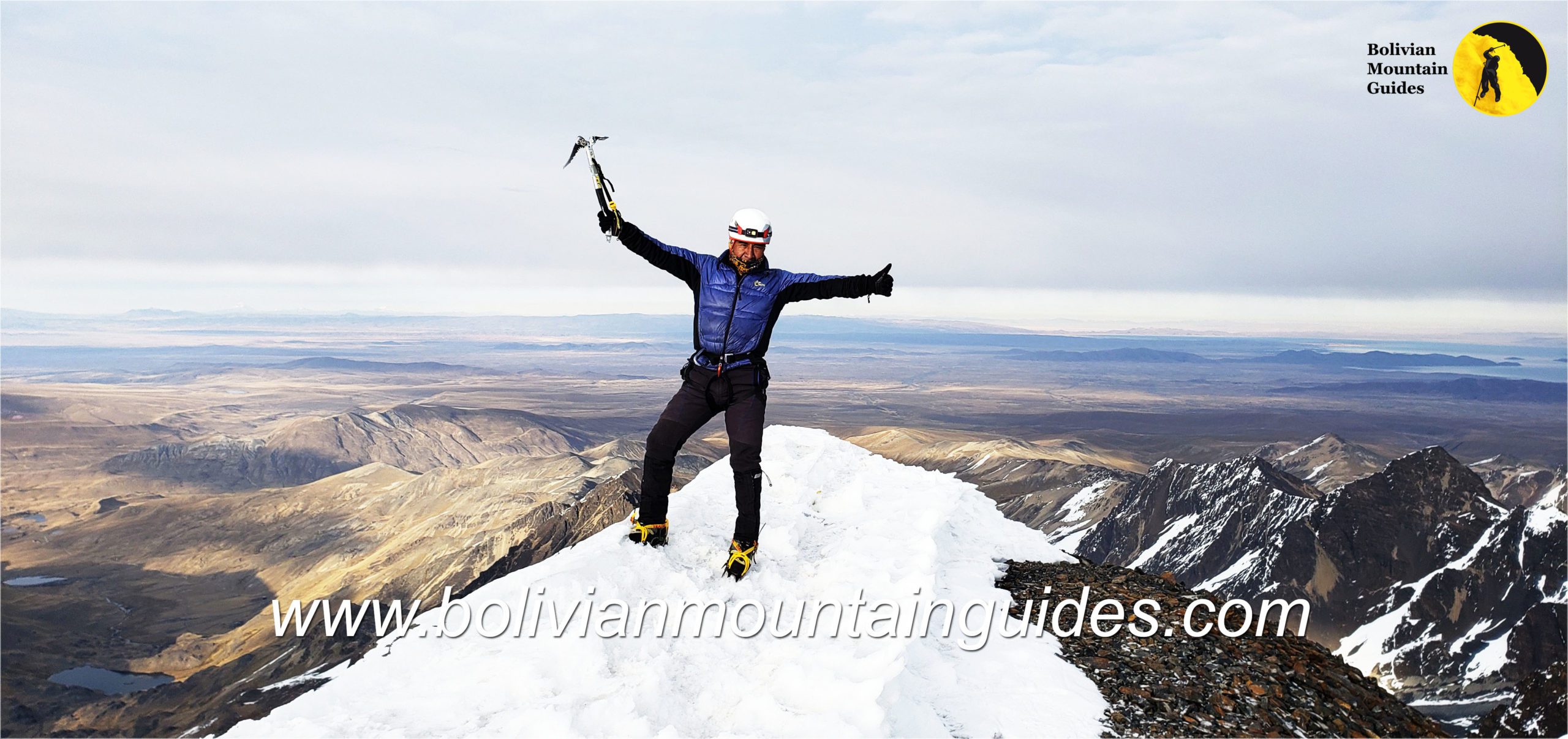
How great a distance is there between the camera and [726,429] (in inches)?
413

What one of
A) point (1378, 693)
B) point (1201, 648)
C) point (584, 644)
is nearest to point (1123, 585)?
point (1201, 648)

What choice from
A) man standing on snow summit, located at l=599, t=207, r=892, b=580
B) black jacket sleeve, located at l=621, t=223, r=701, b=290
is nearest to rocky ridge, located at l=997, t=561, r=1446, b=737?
man standing on snow summit, located at l=599, t=207, r=892, b=580

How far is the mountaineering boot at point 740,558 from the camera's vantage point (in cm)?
1016

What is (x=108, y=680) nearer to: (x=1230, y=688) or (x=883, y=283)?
(x=883, y=283)

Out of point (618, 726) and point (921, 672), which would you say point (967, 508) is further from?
point (618, 726)

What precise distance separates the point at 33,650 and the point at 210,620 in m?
32.7

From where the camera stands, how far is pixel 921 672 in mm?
8102

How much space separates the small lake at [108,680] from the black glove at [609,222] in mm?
211376

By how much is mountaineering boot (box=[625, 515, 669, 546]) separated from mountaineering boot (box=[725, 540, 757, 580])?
975mm

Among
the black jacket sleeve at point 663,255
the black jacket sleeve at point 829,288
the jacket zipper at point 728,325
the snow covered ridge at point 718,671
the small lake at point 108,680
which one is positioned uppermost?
the black jacket sleeve at point 663,255

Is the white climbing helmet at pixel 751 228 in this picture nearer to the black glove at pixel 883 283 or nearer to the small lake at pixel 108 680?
the black glove at pixel 883 283

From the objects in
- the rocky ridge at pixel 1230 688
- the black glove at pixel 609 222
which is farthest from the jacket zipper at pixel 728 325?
the rocky ridge at pixel 1230 688

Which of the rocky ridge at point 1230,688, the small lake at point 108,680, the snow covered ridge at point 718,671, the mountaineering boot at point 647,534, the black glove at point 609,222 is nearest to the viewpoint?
the snow covered ridge at point 718,671

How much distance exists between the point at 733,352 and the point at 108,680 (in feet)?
735
